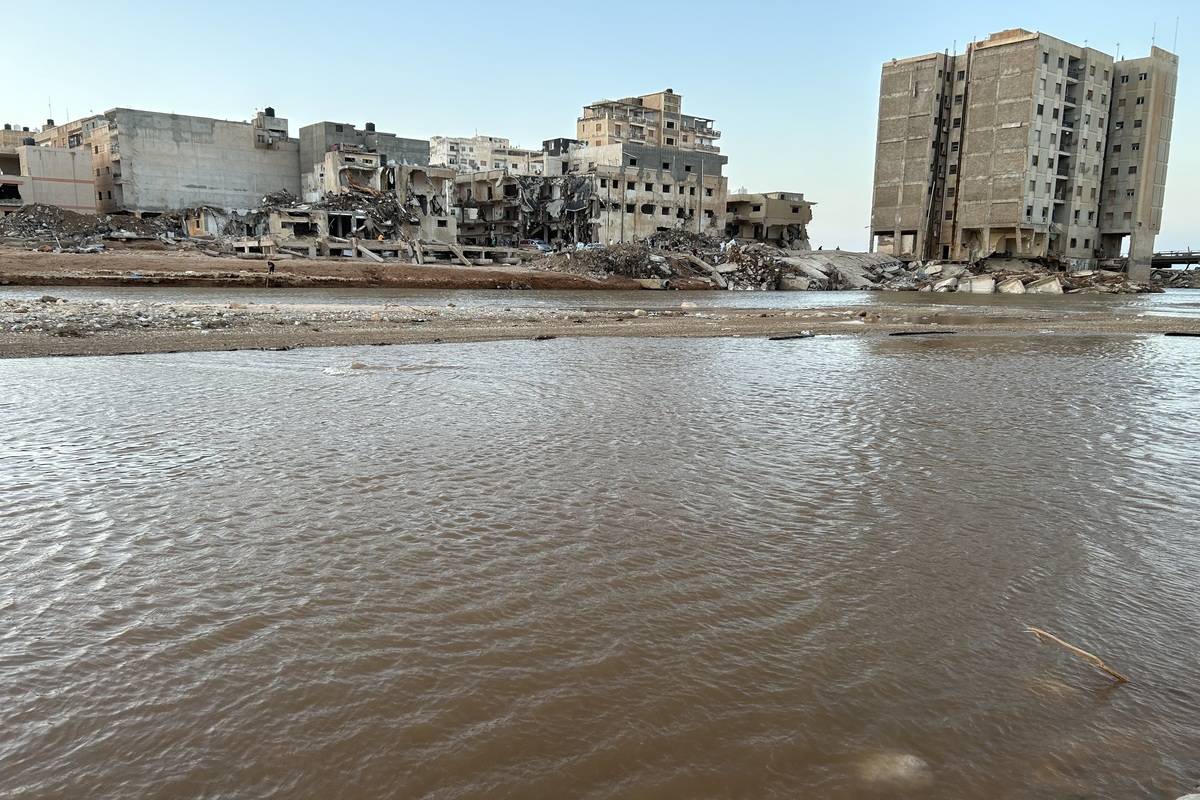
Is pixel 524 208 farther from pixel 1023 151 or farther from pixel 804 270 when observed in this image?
pixel 1023 151

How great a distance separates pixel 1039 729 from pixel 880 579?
132 centimetres

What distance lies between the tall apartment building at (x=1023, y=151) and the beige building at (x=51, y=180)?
69.7 meters

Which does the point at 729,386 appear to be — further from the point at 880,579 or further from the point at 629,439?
the point at 880,579

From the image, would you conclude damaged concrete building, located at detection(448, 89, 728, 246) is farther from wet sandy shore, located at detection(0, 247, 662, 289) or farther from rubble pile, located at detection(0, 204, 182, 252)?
rubble pile, located at detection(0, 204, 182, 252)

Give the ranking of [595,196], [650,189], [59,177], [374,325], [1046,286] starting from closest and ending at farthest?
[374,325]
[59,177]
[1046,286]
[595,196]
[650,189]

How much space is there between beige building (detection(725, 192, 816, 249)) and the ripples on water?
240 ft

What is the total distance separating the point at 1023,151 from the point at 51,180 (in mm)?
77993

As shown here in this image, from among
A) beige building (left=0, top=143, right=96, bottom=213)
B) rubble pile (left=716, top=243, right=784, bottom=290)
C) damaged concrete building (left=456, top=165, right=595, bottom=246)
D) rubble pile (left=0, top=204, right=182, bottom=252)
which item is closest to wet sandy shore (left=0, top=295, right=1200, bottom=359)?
rubble pile (left=716, top=243, right=784, bottom=290)

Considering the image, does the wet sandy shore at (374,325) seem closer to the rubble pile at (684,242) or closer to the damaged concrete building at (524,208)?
the rubble pile at (684,242)

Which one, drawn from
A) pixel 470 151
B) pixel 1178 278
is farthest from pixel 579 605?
pixel 470 151

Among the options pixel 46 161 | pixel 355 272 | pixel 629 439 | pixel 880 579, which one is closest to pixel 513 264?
pixel 355 272

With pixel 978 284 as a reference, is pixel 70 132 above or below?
above

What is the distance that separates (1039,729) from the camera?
108 inches

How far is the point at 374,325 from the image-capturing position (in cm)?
1723
